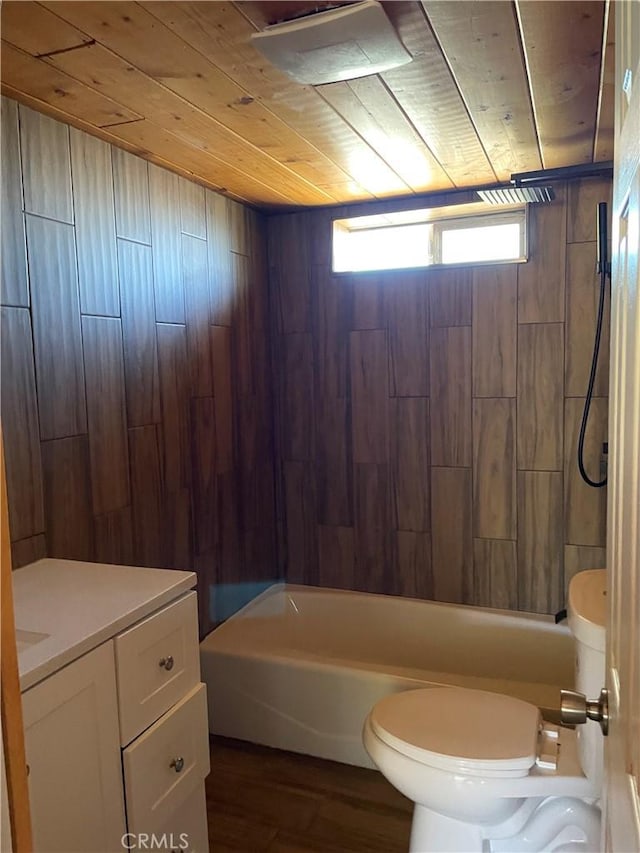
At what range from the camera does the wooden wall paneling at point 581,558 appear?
106 inches

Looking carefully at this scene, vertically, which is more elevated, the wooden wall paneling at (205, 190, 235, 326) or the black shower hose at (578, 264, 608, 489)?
the wooden wall paneling at (205, 190, 235, 326)

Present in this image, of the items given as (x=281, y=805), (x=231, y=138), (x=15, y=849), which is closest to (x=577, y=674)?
(x=281, y=805)

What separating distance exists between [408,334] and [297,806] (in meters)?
1.91

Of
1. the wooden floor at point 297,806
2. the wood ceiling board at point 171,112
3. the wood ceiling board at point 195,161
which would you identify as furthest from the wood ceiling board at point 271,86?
the wooden floor at point 297,806

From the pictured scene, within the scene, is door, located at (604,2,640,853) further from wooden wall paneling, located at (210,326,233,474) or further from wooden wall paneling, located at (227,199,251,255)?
wooden wall paneling, located at (227,199,251,255)

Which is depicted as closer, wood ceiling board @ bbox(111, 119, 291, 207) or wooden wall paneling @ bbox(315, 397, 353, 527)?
wood ceiling board @ bbox(111, 119, 291, 207)

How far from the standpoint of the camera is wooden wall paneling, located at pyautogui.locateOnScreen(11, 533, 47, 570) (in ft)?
5.72

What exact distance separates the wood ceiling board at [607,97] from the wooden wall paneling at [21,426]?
155 cm

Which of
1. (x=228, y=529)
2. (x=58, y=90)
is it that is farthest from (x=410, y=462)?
(x=58, y=90)

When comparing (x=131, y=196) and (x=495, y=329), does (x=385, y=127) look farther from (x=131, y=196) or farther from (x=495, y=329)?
(x=495, y=329)

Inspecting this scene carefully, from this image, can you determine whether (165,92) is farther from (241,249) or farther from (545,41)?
(241,249)

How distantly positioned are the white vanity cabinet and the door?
3.05ft

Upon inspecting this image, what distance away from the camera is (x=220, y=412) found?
2.73 metres

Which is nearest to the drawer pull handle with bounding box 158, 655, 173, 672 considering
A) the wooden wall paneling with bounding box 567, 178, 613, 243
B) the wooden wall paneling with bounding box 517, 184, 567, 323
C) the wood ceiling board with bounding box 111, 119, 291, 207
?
the wood ceiling board with bounding box 111, 119, 291, 207
